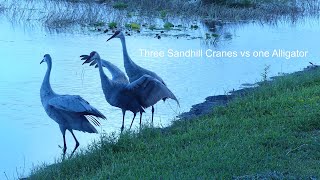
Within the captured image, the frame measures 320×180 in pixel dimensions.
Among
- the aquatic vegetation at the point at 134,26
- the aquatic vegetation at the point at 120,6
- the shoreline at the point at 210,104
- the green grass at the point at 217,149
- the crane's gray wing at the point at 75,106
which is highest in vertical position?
the crane's gray wing at the point at 75,106

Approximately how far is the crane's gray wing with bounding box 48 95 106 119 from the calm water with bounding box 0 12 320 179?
68cm

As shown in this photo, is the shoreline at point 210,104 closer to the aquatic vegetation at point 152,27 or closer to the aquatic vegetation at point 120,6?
the aquatic vegetation at point 152,27

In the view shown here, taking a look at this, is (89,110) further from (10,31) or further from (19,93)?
(10,31)

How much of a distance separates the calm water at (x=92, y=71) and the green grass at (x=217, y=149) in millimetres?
1150

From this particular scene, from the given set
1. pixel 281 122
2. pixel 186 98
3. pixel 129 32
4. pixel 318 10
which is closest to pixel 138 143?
pixel 281 122

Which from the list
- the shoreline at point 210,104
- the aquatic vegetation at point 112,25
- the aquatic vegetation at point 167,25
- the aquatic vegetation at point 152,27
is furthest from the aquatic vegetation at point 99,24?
the shoreline at point 210,104

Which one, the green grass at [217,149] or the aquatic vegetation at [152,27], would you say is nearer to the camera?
the green grass at [217,149]

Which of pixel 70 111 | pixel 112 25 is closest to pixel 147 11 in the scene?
pixel 112 25

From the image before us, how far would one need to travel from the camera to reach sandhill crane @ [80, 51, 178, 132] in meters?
8.85

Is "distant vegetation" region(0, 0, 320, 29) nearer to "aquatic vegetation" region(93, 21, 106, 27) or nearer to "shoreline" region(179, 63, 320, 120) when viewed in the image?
"aquatic vegetation" region(93, 21, 106, 27)

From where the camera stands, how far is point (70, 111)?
26.9 ft

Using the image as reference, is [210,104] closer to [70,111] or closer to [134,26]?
[70,111]

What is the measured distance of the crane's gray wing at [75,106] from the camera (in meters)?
8.05

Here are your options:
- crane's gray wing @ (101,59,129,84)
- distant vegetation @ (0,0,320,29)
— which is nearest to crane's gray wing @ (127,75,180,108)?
crane's gray wing @ (101,59,129,84)
